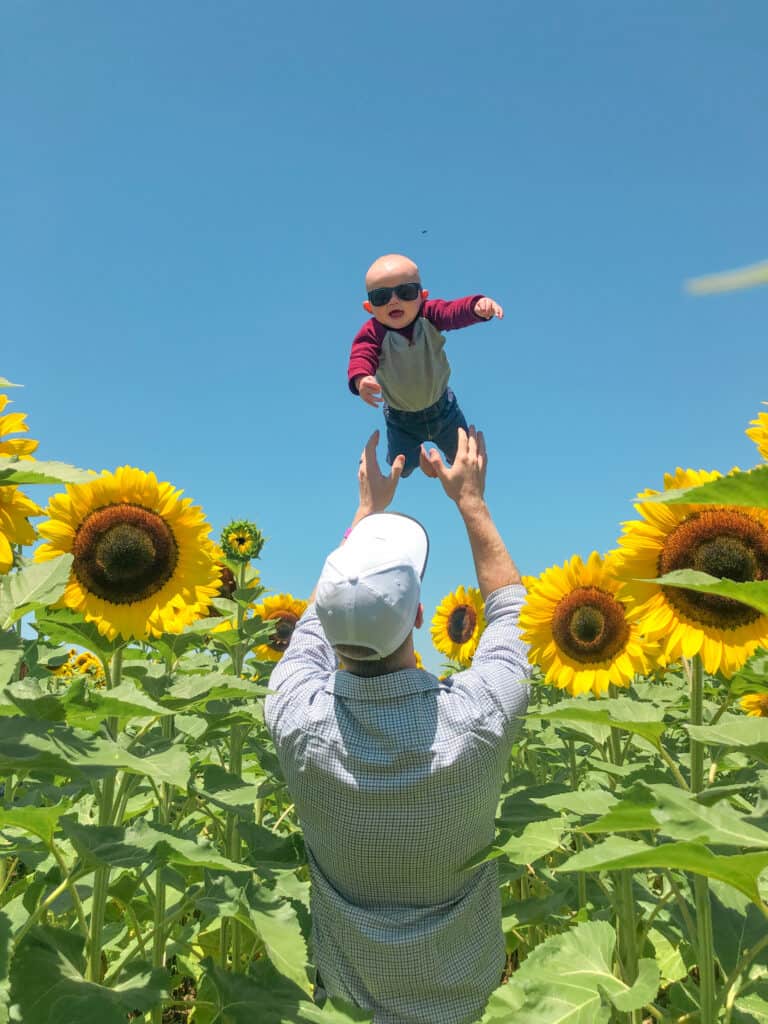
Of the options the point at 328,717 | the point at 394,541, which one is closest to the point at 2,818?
the point at 328,717

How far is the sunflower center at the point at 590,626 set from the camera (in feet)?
13.0

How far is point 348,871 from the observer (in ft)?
9.25

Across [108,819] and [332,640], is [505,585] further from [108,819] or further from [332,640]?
[108,819]

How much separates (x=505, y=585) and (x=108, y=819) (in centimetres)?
163

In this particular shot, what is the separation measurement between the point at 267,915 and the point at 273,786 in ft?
2.83

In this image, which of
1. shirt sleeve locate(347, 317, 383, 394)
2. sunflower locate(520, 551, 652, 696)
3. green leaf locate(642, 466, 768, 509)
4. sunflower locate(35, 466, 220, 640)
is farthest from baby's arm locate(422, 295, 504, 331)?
green leaf locate(642, 466, 768, 509)

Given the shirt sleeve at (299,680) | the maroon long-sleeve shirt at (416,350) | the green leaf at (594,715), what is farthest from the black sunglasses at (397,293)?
the green leaf at (594,715)

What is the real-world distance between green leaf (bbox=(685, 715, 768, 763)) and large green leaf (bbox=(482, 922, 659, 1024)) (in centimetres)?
71

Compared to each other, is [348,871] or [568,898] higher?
[348,871]

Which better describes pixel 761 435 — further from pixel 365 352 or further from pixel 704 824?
pixel 365 352

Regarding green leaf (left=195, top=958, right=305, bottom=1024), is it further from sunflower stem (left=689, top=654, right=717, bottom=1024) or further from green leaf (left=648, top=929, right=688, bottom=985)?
green leaf (left=648, top=929, right=688, bottom=985)

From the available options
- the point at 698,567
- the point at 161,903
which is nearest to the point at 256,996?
the point at 161,903

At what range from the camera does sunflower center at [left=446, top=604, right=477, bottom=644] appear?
7.71 m

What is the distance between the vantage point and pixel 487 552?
3.52m
